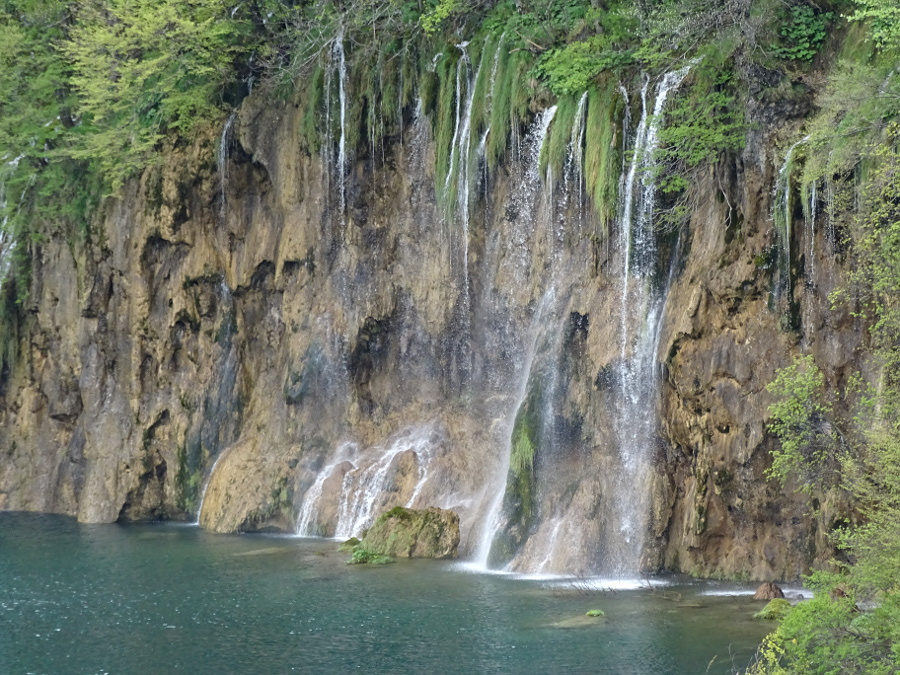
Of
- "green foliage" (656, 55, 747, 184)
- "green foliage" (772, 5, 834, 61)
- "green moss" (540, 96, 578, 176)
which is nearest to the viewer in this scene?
"green foliage" (772, 5, 834, 61)

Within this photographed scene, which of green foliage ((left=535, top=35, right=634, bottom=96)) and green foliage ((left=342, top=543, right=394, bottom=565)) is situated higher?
green foliage ((left=535, top=35, right=634, bottom=96))

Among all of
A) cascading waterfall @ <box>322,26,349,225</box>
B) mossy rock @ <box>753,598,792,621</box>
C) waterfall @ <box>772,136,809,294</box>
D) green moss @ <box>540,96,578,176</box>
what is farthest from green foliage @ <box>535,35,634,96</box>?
mossy rock @ <box>753,598,792,621</box>

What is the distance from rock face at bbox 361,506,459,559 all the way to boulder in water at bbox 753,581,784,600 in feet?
22.8

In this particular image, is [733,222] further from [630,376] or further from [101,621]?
[101,621]

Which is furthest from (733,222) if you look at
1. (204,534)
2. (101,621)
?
(204,534)

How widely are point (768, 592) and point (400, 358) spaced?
506 inches

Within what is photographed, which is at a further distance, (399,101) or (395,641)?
(399,101)

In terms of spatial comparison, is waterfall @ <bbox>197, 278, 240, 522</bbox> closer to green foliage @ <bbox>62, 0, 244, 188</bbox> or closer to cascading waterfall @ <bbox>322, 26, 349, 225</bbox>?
cascading waterfall @ <bbox>322, 26, 349, 225</bbox>

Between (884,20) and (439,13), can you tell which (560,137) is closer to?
(439,13)

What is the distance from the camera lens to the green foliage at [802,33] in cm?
2178

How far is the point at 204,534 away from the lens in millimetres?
29484

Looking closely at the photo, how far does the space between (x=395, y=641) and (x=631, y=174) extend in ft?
33.3

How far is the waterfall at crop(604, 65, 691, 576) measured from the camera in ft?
72.6

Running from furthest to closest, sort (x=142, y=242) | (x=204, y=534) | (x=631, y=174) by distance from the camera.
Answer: (x=142, y=242) < (x=204, y=534) < (x=631, y=174)
